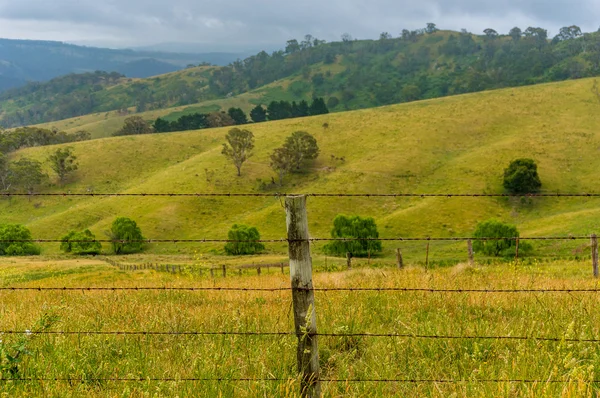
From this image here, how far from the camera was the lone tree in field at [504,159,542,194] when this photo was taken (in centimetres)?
7294

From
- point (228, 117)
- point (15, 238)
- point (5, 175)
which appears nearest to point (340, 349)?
point (15, 238)

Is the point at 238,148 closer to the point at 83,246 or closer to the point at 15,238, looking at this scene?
the point at 83,246

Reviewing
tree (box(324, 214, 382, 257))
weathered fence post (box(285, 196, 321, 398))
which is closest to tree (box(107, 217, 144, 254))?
tree (box(324, 214, 382, 257))

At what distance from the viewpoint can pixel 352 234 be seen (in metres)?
63.2

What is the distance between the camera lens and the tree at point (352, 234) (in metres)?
63.5

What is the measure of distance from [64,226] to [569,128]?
10217 centimetres

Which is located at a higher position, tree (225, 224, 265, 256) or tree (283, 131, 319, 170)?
tree (283, 131, 319, 170)

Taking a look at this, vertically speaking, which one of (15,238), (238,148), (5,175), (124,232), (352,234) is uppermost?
(238,148)

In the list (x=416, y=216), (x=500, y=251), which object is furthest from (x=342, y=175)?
(x=500, y=251)

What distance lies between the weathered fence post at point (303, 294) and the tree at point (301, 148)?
88.4 m

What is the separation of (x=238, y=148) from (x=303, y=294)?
304 ft

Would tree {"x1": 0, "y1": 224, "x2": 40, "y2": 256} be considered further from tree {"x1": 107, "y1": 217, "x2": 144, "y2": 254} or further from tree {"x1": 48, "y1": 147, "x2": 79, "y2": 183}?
tree {"x1": 48, "y1": 147, "x2": 79, "y2": 183}

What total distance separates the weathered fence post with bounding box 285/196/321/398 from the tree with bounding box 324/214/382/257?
5879 centimetres

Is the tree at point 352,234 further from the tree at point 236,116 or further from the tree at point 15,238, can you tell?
the tree at point 236,116
